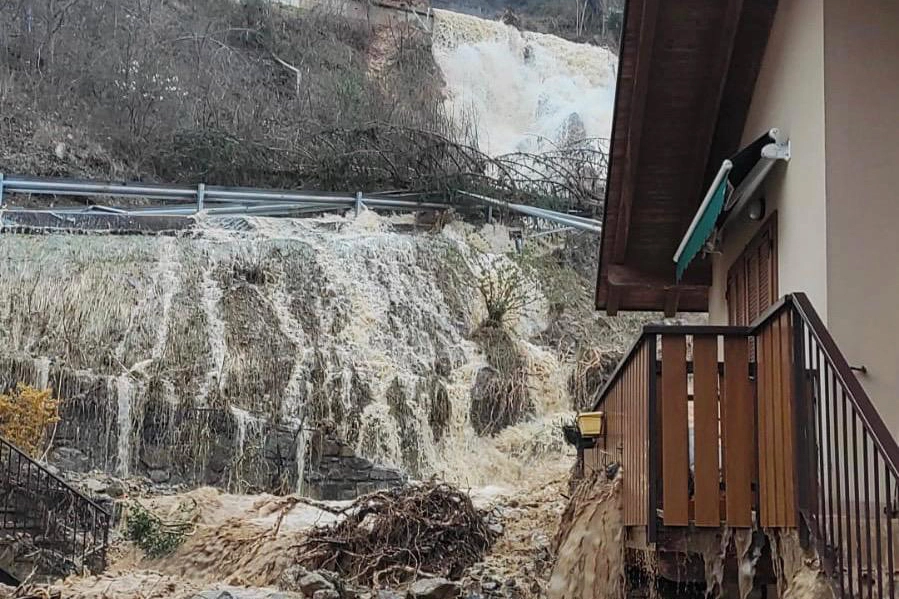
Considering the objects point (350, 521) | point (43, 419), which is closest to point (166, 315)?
point (43, 419)

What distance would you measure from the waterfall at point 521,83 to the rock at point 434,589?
72.0ft

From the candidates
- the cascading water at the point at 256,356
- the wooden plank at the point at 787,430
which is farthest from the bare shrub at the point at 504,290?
the wooden plank at the point at 787,430

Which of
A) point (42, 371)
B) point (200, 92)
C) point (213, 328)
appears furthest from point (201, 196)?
point (42, 371)

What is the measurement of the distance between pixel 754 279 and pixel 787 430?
319cm

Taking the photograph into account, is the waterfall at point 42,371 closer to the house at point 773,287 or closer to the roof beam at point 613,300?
the roof beam at point 613,300

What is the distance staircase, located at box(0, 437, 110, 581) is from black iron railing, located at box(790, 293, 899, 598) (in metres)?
9.43

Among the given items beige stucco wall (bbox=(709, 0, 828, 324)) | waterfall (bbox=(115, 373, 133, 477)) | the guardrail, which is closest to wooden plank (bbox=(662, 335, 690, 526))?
beige stucco wall (bbox=(709, 0, 828, 324))

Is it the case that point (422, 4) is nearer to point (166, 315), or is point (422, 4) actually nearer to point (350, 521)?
point (166, 315)

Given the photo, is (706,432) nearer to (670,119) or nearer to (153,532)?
(670,119)

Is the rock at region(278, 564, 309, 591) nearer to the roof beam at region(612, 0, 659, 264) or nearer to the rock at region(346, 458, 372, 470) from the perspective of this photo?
the roof beam at region(612, 0, 659, 264)

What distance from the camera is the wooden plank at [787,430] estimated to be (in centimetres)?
506

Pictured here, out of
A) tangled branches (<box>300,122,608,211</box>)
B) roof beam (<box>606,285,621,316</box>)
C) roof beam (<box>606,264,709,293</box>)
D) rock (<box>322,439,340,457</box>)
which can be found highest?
tangled branches (<box>300,122,608,211</box>)

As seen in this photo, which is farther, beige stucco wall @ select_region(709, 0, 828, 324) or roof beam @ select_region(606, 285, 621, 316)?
roof beam @ select_region(606, 285, 621, 316)

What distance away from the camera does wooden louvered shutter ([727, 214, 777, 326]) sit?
7.45 m
